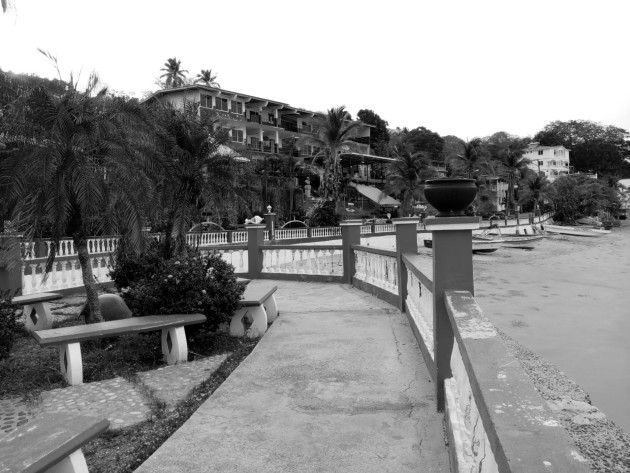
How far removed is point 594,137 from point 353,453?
124 m

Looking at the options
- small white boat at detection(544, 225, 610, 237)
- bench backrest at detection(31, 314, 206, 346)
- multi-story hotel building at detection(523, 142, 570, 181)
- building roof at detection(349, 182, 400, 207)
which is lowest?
small white boat at detection(544, 225, 610, 237)

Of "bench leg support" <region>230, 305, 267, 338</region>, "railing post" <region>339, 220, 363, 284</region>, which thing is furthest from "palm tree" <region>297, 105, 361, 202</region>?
"bench leg support" <region>230, 305, 267, 338</region>

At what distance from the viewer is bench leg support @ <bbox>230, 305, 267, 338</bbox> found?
674 centimetres

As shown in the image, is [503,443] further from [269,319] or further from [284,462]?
[269,319]

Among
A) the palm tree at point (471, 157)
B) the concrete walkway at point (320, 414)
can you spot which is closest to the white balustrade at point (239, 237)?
the concrete walkway at point (320, 414)

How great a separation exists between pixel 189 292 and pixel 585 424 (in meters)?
4.57

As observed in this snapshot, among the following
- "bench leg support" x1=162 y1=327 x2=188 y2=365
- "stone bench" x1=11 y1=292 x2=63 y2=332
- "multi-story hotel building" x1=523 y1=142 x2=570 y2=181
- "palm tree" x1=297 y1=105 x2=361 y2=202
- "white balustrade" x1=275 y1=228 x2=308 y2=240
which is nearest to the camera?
"bench leg support" x1=162 y1=327 x2=188 y2=365

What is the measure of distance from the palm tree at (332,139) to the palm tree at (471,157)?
814 inches

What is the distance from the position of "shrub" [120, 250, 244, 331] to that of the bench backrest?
0.71 ft

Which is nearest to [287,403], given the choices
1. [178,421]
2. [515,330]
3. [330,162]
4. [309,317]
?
[178,421]

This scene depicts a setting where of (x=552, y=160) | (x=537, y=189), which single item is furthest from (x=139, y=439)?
(x=552, y=160)

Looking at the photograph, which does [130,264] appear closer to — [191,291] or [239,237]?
[191,291]

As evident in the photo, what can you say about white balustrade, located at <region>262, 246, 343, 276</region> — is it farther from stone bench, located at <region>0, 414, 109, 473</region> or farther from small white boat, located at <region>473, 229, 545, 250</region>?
small white boat, located at <region>473, 229, 545, 250</region>

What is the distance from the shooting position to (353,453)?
10.9 ft
